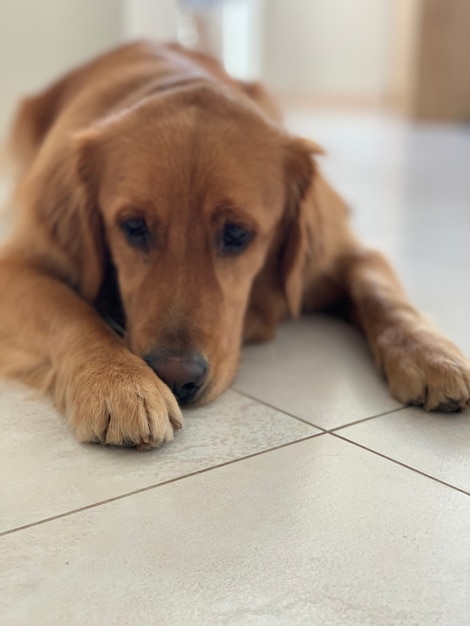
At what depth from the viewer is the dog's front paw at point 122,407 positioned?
1.47 metres

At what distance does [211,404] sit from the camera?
5.69 feet

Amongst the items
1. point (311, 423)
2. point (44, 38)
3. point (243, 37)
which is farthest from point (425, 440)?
point (243, 37)

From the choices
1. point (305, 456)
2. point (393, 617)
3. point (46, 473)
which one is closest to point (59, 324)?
point (46, 473)

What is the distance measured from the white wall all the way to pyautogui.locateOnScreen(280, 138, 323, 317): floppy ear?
336 inches

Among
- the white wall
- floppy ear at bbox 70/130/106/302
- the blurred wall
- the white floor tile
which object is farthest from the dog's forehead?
the white wall

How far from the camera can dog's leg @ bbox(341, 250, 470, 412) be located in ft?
5.52

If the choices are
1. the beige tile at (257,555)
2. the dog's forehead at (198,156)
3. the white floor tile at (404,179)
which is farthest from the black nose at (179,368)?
the white floor tile at (404,179)

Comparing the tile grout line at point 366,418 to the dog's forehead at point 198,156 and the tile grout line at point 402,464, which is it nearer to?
the tile grout line at point 402,464

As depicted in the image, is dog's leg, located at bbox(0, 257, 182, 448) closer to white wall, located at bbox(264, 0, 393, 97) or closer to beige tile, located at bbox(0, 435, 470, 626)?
beige tile, located at bbox(0, 435, 470, 626)

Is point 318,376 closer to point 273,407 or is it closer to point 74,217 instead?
point 273,407

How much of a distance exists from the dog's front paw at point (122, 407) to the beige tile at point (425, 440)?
0.34m

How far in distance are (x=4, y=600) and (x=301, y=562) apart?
15.4 inches

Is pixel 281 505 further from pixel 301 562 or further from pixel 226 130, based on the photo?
pixel 226 130

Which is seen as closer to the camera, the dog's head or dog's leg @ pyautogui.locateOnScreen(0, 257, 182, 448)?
dog's leg @ pyautogui.locateOnScreen(0, 257, 182, 448)
